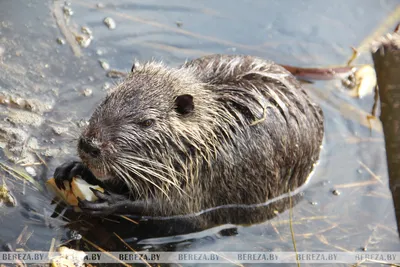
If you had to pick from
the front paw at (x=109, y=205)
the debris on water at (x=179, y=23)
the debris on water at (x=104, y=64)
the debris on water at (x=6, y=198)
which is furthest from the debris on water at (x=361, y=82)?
the debris on water at (x=6, y=198)

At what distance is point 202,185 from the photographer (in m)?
4.48

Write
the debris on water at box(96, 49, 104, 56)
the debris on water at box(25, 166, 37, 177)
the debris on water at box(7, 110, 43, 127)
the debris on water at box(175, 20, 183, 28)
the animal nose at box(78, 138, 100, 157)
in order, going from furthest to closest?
the debris on water at box(175, 20, 183, 28) < the debris on water at box(96, 49, 104, 56) < the debris on water at box(7, 110, 43, 127) < the debris on water at box(25, 166, 37, 177) < the animal nose at box(78, 138, 100, 157)

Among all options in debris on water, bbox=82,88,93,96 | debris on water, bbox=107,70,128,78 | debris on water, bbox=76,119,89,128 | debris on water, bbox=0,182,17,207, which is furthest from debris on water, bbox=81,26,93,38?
debris on water, bbox=0,182,17,207

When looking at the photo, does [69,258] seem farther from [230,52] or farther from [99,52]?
[230,52]

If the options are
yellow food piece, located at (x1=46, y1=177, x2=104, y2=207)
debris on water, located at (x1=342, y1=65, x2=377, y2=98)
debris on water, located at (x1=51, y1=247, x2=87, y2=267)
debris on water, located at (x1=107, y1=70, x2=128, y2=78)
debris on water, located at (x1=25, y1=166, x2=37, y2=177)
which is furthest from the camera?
debris on water, located at (x1=342, y1=65, x2=377, y2=98)

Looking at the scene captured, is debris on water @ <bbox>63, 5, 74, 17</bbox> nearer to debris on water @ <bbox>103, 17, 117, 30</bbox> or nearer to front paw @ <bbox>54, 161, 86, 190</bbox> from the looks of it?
debris on water @ <bbox>103, 17, 117, 30</bbox>

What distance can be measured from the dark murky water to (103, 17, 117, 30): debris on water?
0.04 meters

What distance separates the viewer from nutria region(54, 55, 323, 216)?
403 centimetres

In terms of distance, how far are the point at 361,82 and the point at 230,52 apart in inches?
47.0

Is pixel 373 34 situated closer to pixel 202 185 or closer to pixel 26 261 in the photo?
pixel 202 185

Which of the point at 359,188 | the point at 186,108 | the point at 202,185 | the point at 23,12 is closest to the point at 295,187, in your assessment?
the point at 359,188

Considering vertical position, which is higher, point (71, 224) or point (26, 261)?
point (71, 224)

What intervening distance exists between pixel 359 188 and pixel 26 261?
255cm

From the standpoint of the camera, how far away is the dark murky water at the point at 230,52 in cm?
464
